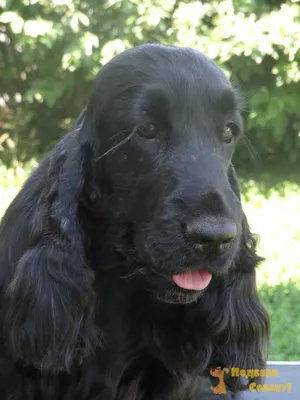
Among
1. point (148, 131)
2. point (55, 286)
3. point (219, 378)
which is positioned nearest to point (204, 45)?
point (219, 378)

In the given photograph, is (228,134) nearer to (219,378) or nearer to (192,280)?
(192,280)

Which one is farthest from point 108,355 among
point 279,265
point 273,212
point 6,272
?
point 273,212

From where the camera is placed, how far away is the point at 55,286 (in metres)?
1.96

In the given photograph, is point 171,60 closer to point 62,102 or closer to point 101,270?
point 101,270

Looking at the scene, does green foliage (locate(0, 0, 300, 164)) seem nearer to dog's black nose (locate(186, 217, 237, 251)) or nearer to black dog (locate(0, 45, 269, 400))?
black dog (locate(0, 45, 269, 400))

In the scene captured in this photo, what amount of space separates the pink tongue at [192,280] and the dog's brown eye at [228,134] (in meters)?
0.38

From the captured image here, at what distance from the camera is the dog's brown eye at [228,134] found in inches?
78.6

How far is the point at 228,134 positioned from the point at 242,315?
1.83 feet

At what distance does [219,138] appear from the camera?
1966 millimetres

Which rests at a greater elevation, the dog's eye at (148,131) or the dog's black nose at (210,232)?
the dog's eye at (148,131)

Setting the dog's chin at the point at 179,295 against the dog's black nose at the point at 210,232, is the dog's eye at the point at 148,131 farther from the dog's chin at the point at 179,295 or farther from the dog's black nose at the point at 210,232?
the dog's chin at the point at 179,295

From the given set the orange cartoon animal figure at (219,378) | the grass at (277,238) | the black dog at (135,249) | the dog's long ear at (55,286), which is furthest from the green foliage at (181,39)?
the dog's long ear at (55,286)

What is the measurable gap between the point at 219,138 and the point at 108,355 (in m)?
0.70

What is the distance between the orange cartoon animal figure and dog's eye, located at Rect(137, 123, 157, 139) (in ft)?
2.64
